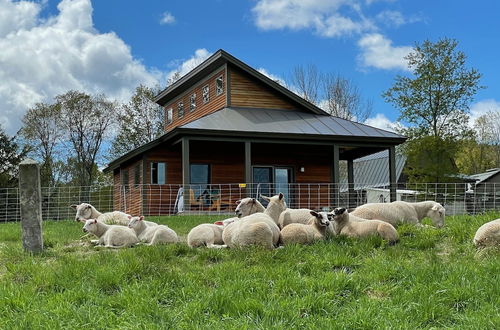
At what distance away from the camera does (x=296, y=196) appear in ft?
78.2

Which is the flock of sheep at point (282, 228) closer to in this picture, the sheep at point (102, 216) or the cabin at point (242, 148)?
the sheep at point (102, 216)

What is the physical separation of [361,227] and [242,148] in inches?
653

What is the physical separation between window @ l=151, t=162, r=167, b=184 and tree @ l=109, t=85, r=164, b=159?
20889 millimetres

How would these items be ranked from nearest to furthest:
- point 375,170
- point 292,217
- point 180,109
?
point 292,217 < point 180,109 < point 375,170

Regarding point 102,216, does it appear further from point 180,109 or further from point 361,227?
point 180,109

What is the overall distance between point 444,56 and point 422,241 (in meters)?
25.3

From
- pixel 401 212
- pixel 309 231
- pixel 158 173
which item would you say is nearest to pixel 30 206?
pixel 309 231

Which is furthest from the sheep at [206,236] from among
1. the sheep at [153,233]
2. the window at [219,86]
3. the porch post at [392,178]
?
the window at [219,86]

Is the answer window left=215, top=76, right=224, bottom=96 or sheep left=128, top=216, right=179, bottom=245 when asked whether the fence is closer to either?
window left=215, top=76, right=224, bottom=96

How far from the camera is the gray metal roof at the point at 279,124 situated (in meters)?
21.1

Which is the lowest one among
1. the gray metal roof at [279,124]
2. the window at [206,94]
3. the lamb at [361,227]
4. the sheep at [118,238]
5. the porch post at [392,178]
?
the sheep at [118,238]

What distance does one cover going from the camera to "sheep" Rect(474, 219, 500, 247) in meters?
7.18

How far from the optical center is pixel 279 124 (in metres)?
22.5

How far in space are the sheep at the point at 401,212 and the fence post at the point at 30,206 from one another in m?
5.03
